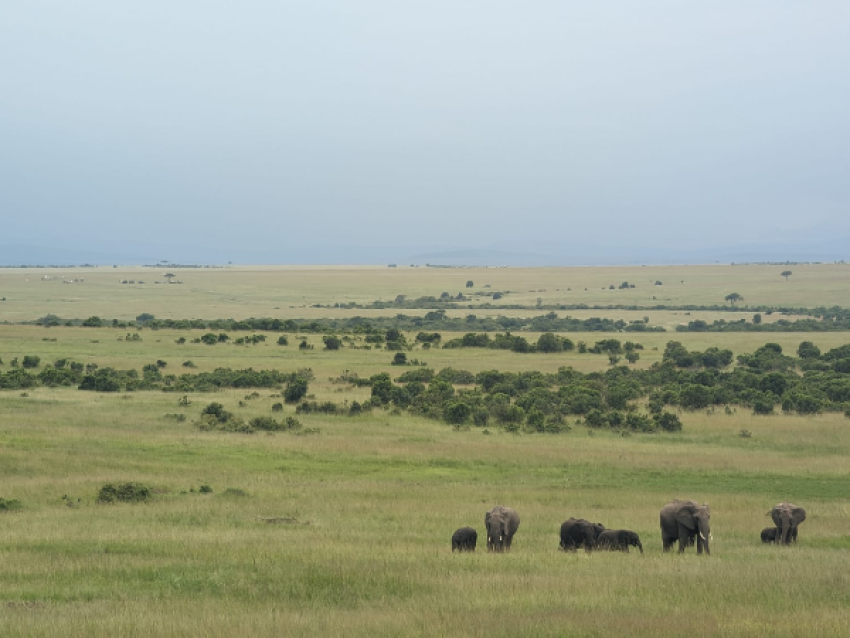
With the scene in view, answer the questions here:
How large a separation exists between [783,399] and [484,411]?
1386 cm

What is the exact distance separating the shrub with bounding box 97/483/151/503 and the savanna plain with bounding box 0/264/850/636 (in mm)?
377

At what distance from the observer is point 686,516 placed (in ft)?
55.3

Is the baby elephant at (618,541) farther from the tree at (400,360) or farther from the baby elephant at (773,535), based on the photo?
the tree at (400,360)

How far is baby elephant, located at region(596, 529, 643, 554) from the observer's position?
16.9m

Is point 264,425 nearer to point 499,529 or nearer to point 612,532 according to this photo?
point 499,529

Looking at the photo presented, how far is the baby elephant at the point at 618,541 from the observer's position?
16.9m

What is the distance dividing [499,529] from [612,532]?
216 cm

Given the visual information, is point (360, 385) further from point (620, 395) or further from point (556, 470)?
point (556, 470)

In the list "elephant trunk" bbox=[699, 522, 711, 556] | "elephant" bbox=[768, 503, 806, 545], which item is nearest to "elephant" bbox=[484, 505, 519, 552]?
"elephant trunk" bbox=[699, 522, 711, 556]

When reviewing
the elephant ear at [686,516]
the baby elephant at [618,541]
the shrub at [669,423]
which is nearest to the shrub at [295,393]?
the shrub at [669,423]

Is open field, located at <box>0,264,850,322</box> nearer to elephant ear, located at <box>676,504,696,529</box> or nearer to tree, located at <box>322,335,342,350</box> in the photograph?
tree, located at <box>322,335,342,350</box>

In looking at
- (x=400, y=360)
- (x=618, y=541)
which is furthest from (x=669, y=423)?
(x=400, y=360)

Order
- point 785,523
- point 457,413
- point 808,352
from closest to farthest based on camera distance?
1. point 785,523
2. point 457,413
3. point 808,352

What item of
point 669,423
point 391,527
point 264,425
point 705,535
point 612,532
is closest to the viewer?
point 705,535
